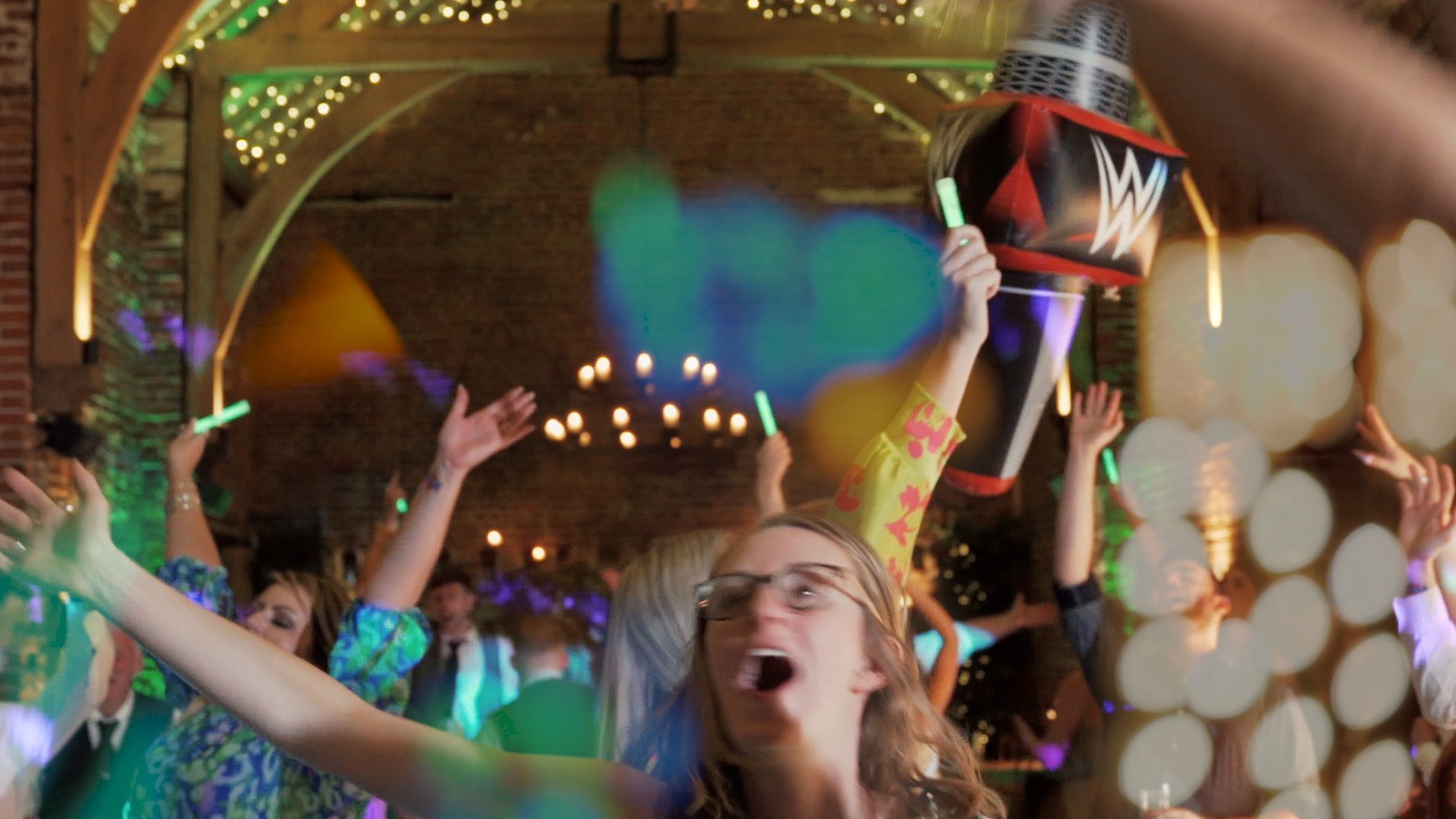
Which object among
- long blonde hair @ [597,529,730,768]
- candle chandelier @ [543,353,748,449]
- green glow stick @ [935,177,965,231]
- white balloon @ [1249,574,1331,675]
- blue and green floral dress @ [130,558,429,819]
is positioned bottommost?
candle chandelier @ [543,353,748,449]

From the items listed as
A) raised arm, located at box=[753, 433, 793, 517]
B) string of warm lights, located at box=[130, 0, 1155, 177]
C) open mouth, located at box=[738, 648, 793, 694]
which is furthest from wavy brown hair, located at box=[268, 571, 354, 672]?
string of warm lights, located at box=[130, 0, 1155, 177]

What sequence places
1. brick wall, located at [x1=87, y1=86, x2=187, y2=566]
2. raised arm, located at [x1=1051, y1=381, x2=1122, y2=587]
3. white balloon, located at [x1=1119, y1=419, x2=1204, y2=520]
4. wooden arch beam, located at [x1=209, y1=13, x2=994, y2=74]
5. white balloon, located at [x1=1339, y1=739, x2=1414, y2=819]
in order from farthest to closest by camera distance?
1. wooden arch beam, located at [x1=209, y1=13, x2=994, y2=74]
2. brick wall, located at [x1=87, y1=86, x2=187, y2=566]
3. white balloon, located at [x1=1119, y1=419, x2=1204, y2=520]
4. white balloon, located at [x1=1339, y1=739, x2=1414, y2=819]
5. raised arm, located at [x1=1051, y1=381, x2=1122, y2=587]

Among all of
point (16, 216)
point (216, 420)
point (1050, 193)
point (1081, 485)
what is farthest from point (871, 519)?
point (16, 216)

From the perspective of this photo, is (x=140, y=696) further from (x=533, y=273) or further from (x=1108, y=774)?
(x=533, y=273)

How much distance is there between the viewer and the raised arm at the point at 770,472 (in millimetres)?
2686

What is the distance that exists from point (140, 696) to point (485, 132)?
750cm

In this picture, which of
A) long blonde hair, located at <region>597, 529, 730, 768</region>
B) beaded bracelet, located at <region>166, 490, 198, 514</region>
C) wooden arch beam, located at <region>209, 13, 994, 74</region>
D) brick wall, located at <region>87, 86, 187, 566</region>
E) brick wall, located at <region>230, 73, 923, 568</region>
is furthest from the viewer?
brick wall, located at <region>230, 73, 923, 568</region>

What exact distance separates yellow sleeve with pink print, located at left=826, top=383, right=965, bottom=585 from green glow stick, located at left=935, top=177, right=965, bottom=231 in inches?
10.6

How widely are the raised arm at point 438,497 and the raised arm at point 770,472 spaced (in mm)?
537

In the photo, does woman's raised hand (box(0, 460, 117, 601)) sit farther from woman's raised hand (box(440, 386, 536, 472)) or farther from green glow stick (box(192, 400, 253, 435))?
green glow stick (box(192, 400, 253, 435))

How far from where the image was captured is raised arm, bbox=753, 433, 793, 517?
2686 millimetres

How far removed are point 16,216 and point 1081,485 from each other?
4504mm

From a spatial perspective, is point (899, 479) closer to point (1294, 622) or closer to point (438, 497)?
point (438, 497)

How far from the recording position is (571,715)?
2891 millimetres
